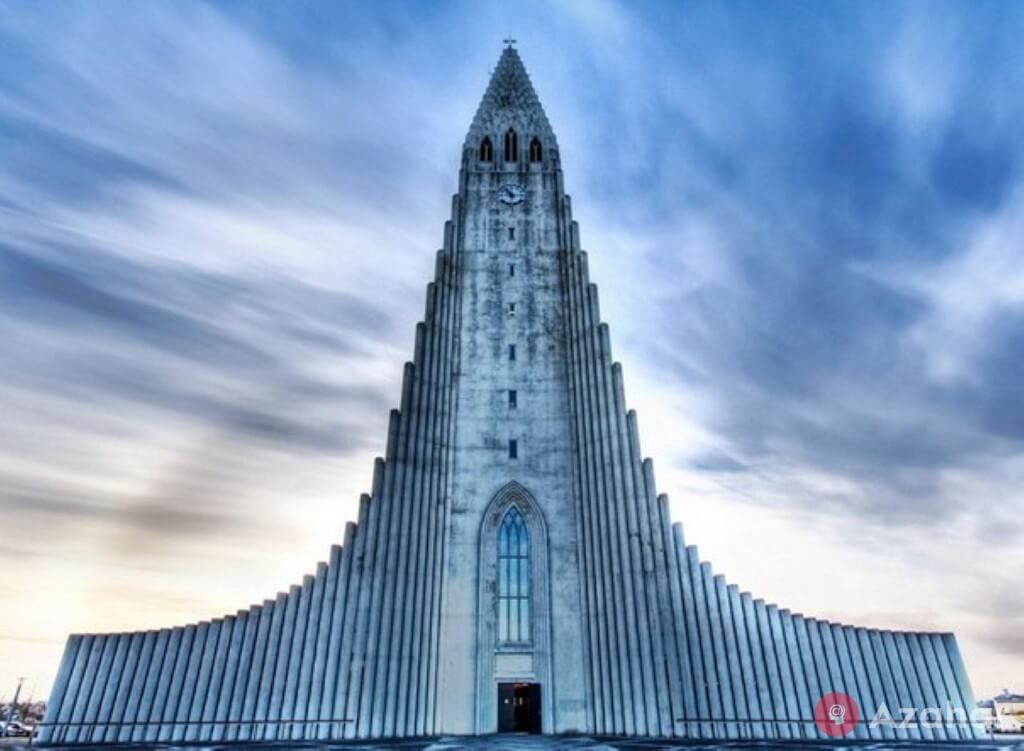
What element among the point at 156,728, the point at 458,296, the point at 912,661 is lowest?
the point at 156,728

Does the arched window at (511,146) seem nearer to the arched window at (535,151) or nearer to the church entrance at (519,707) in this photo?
the arched window at (535,151)

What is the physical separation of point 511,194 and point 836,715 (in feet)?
87.1

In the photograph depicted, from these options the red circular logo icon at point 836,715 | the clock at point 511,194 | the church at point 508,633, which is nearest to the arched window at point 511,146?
the clock at point 511,194

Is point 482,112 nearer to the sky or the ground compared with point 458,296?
nearer to the sky

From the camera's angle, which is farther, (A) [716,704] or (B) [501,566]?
(B) [501,566]

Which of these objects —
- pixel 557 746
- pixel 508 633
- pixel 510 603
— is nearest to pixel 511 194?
pixel 510 603

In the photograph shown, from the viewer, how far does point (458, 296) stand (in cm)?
3178

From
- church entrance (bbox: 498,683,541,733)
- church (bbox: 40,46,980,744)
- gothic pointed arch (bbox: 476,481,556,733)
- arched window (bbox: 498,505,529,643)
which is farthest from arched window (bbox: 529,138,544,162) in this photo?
church entrance (bbox: 498,683,541,733)

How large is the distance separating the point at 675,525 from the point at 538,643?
6985mm

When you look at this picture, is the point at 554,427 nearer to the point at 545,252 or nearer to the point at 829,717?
the point at 545,252

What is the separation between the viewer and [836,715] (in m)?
23.1

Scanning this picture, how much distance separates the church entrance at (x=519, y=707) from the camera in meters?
25.3

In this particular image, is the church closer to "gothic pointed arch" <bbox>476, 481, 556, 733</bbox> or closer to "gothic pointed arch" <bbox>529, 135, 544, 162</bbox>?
"gothic pointed arch" <bbox>476, 481, 556, 733</bbox>

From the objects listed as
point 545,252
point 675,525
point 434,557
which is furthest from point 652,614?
point 545,252
